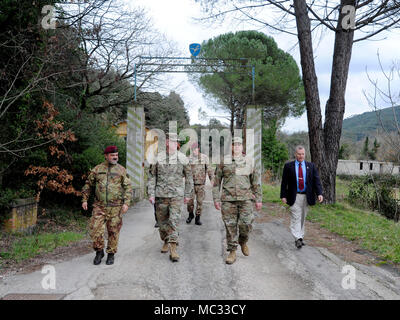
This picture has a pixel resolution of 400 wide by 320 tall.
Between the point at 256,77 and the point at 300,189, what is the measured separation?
61.2ft

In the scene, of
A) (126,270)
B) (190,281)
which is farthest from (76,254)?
(190,281)

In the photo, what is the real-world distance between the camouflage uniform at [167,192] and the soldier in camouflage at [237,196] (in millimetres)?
665

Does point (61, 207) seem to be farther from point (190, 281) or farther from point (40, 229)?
point (190, 281)

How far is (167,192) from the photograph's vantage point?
17.5ft

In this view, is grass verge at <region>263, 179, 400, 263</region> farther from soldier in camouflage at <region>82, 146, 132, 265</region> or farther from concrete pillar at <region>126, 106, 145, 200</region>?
concrete pillar at <region>126, 106, 145, 200</region>

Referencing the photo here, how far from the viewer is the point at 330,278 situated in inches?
172

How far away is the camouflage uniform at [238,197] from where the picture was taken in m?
5.10

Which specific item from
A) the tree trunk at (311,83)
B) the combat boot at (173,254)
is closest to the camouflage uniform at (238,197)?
the combat boot at (173,254)

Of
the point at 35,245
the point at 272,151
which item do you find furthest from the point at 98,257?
the point at 272,151

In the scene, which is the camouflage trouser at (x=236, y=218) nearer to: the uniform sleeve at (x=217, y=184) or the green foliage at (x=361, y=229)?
the uniform sleeve at (x=217, y=184)

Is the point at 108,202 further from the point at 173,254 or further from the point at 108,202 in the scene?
the point at 173,254

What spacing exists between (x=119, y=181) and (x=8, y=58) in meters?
3.91

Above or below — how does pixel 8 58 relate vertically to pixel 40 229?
above
